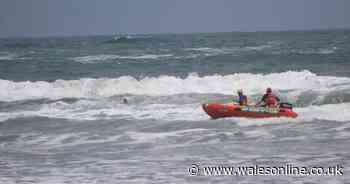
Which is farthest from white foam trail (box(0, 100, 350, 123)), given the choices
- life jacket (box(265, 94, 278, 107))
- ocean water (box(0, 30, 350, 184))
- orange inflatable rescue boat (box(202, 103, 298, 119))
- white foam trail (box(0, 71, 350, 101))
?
white foam trail (box(0, 71, 350, 101))

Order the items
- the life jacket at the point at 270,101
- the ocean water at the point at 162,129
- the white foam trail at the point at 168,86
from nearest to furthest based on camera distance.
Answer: the ocean water at the point at 162,129 < the life jacket at the point at 270,101 < the white foam trail at the point at 168,86

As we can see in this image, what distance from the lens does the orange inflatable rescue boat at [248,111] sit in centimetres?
1803

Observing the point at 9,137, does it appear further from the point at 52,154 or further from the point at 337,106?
the point at 337,106

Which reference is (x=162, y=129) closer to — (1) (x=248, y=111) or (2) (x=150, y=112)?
(1) (x=248, y=111)

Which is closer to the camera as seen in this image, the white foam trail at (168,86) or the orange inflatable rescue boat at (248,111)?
the orange inflatable rescue boat at (248,111)

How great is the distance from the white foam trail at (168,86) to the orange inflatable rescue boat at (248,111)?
7.27 meters

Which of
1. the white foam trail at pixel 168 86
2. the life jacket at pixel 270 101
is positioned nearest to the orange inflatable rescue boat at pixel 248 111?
the life jacket at pixel 270 101

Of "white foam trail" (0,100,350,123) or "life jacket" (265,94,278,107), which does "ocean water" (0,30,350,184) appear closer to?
"white foam trail" (0,100,350,123)

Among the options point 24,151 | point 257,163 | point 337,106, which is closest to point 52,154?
point 24,151

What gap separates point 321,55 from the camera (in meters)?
42.0

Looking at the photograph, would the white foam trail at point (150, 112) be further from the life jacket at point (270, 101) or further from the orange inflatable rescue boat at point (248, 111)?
the life jacket at point (270, 101)

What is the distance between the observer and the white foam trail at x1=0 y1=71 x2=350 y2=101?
2700cm

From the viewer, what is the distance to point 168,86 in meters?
28.1

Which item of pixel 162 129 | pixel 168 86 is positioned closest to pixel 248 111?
pixel 162 129
